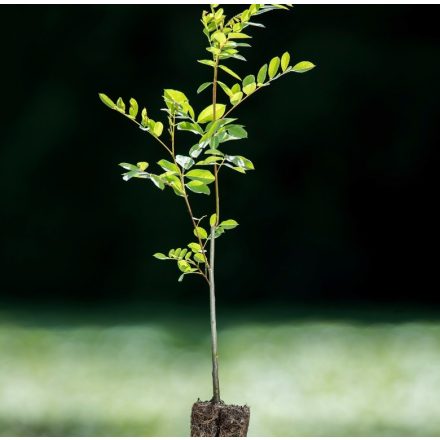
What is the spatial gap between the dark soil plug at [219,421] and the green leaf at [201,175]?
1.73 ft

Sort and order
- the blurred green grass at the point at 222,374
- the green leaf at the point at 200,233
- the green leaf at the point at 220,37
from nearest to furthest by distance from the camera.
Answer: the green leaf at the point at 220,37 < the green leaf at the point at 200,233 < the blurred green grass at the point at 222,374

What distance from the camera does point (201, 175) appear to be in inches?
80.4

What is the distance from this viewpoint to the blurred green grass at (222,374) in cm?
253

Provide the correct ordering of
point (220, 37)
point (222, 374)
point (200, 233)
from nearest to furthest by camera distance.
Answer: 1. point (220, 37)
2. point (200, 233)
3. point (222, 374)

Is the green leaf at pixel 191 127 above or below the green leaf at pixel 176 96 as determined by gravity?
below

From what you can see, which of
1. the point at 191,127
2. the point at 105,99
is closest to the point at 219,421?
the point at 191,127

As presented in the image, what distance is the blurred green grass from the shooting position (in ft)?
8.30

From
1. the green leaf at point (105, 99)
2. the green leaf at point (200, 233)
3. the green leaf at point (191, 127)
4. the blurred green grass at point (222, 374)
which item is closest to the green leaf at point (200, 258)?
the green leaf at point (200, 233)

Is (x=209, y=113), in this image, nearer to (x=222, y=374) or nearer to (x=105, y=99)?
(x=105, y=99)

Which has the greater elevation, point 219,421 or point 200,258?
point 200,258

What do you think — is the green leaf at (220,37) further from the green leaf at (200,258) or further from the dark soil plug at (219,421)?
the dark soil plug at (219,421)

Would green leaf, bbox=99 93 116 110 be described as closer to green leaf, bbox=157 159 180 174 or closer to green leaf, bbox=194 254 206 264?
green leaf, bbox=157 159 180 174

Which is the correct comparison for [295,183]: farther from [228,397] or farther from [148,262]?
[228,397]

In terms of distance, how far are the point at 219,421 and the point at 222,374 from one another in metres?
0.75
